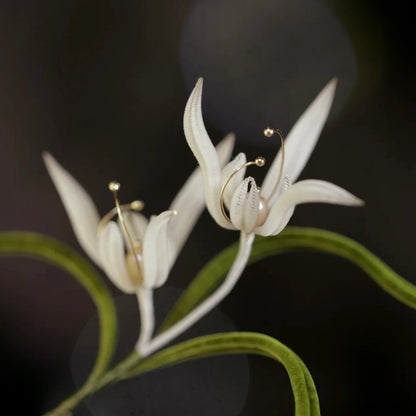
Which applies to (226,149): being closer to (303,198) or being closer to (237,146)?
(303,198)

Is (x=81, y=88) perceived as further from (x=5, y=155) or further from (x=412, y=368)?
(x=412, y=368)

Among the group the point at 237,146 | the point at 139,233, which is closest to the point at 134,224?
the point at 139,233

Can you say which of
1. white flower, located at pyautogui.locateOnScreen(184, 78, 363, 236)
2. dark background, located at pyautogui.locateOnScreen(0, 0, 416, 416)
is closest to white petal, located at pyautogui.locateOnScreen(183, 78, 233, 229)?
white flower, located at pyautogui.locateOnScreen(184, 78, 363, 236)

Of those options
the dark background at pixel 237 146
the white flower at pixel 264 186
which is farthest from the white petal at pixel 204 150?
the dark background at pixel 237 146

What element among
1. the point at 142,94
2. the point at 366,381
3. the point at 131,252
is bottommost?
the point at 366,381

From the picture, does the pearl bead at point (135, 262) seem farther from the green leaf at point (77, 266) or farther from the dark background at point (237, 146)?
the dark background at point (237, 146)

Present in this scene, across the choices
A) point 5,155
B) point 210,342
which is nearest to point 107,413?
point 210,342
